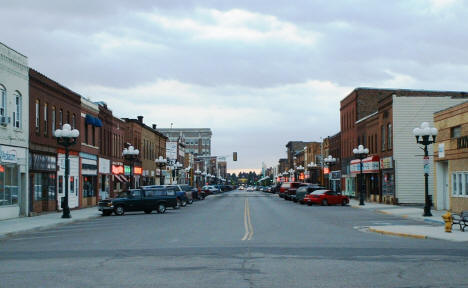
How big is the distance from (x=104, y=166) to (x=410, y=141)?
26.9 m

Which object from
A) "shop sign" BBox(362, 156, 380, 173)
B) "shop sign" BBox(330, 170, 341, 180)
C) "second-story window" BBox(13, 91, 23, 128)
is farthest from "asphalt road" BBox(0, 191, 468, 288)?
"shop sign" BBox(330, 170, 341, 180)

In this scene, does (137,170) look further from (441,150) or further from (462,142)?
(462,142)

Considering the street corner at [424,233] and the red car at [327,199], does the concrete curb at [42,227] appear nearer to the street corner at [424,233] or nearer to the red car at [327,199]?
the street corner at [424,233]

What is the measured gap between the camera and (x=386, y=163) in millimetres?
54969

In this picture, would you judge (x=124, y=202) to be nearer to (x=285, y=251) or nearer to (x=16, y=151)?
(x=16, y=151)

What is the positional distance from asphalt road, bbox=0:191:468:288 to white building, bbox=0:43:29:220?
1064cm

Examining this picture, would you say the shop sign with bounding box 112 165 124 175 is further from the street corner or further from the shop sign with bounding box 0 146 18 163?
the street corner

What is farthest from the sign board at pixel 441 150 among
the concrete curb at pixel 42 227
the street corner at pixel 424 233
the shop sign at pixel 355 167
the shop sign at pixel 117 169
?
the shop sign at pixel 117 169

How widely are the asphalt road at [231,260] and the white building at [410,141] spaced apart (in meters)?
29.5

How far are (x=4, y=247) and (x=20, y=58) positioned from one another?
18.5 metres

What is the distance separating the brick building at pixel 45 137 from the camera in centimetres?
3800

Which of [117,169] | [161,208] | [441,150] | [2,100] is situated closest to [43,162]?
[2,100]

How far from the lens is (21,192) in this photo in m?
36.6

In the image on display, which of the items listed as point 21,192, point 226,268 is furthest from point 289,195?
point 226,268
